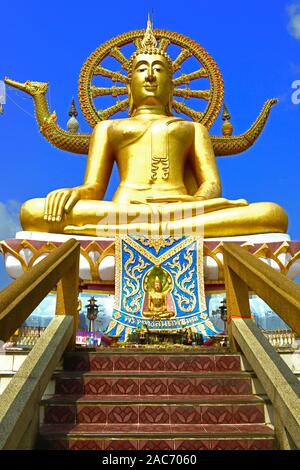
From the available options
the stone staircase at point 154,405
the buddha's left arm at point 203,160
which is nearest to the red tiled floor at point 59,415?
the stone staircase at point 154,405

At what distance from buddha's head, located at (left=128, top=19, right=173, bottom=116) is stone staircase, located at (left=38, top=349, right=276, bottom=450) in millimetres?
7576

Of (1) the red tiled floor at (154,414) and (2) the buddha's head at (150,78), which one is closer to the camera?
(1) the red tiled floor at (154,414)

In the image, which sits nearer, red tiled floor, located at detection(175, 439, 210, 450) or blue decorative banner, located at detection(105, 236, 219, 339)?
red tiled floor, located at detection(175, 439, 210, 450)

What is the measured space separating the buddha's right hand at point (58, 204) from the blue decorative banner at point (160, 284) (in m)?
1.10

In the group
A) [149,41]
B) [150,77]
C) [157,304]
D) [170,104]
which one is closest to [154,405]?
[157,304]

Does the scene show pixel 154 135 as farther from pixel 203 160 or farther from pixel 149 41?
pixel 149 41

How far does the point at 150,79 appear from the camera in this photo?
34.3 feet

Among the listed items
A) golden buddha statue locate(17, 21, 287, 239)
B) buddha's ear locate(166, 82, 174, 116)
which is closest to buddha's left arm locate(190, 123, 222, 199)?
golden buddha statue locate(17, 21, 287, 239)

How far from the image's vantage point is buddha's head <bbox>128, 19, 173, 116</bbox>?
1052cm

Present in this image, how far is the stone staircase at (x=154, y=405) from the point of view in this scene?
2854 millimetres

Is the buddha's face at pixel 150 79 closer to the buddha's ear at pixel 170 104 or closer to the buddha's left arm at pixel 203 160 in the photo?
the buddha's ear at pixel 170 104

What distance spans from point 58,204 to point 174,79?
524cm

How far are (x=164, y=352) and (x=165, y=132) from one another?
662cm

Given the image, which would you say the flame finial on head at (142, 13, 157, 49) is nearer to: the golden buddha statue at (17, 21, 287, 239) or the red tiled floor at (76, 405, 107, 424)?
the golden buddha statue at (17, 21, 287, 239)
